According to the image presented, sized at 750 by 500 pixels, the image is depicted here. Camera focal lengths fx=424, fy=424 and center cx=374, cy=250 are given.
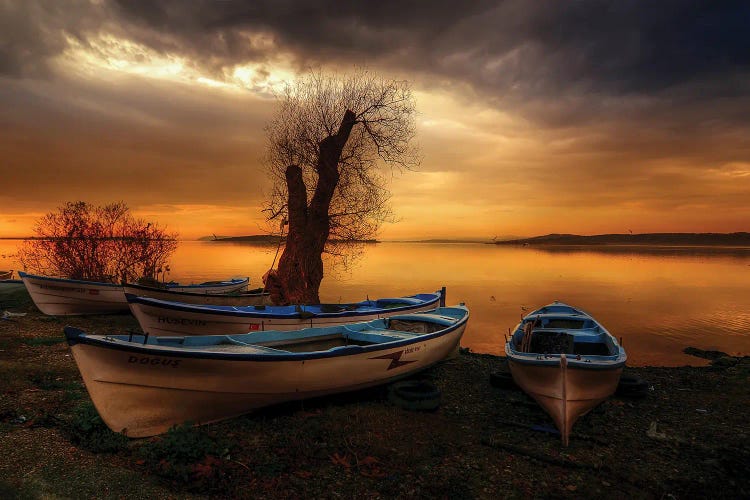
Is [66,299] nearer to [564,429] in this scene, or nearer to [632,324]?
[564,429]

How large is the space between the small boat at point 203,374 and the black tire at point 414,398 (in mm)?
497

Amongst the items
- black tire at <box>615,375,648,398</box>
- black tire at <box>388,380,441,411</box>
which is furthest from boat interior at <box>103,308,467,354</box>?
black tire at <box>615,375,648,398</box>

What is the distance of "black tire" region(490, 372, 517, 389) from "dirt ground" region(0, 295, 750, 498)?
54 centimetres

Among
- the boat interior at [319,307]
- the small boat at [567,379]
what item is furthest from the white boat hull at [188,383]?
the boat interior at [319,307]

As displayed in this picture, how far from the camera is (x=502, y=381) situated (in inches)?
452

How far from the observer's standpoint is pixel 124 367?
7039mm

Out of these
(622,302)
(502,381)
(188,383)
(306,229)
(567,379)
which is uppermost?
(306,229)

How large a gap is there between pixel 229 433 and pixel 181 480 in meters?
1.61

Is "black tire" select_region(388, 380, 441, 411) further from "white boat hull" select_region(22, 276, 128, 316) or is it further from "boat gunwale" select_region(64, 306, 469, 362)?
"white boat hull" select_region(22, 276, 128, 316)

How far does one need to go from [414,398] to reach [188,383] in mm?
4737

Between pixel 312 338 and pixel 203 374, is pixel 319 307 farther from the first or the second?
pixel 203 374

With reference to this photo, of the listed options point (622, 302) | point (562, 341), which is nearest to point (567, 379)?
point (562, 341)

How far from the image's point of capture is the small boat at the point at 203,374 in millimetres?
6965

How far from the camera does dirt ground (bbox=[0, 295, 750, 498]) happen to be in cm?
615
